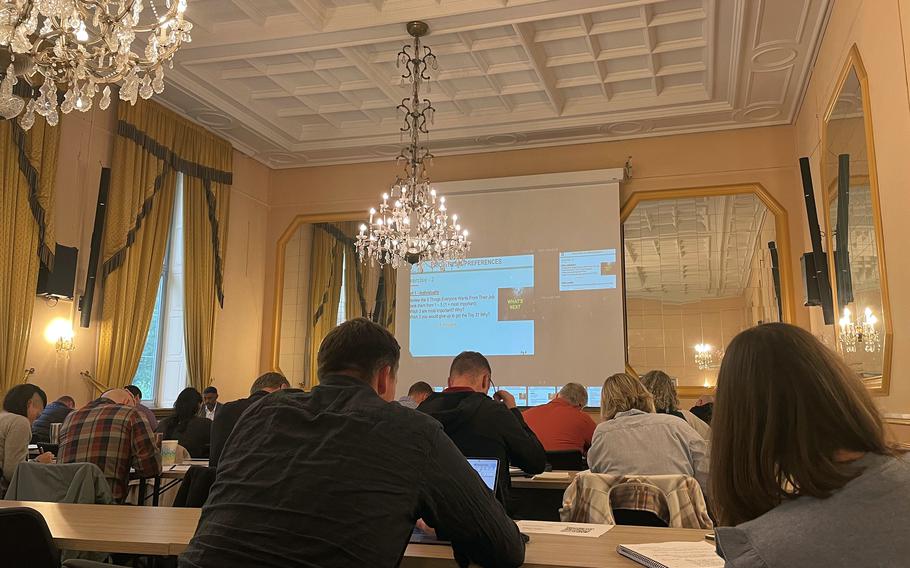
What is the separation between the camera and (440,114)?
821 centimetres

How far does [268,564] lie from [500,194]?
733 cm

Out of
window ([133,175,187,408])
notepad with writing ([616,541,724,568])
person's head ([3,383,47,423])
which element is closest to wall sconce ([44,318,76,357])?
window ([133,175,187,408])

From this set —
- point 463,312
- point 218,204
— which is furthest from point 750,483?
point 218,204

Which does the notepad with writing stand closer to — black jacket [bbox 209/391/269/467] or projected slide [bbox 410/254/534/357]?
black jacket [bbox 209/391/269/467]

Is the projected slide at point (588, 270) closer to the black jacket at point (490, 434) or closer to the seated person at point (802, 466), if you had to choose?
the black jacket at point (490, 434)

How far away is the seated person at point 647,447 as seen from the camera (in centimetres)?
310

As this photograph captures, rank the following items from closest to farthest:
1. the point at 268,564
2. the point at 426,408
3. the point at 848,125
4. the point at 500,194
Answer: the point at 268,564 < the point at 426,408 < the point at 848,125 < the point at 500,194

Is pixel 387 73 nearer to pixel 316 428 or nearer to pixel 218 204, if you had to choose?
pixel 218 204

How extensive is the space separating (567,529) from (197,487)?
1.63 meters

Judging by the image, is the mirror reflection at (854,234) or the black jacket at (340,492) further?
the mirror reflection at (854,234)

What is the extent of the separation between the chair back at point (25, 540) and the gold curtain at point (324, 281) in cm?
726

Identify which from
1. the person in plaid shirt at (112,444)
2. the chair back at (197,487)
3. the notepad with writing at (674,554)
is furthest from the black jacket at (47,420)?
the notepad with writing at (674,554)

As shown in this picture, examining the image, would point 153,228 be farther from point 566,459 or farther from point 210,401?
point 566,459

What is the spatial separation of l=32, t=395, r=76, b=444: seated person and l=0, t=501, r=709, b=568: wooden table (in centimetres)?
353
